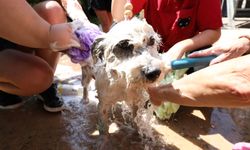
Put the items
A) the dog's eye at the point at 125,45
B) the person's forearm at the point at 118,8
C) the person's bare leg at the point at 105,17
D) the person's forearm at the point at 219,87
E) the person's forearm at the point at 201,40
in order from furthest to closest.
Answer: the person's bare leg at the point at 105,17 → the person's forearm at the point at 118,8 → the person's forearm at the point at 201,40 → the dog's eye at the point at 125,45 → the person's forearm at the point at 219,87

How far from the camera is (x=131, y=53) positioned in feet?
6.79

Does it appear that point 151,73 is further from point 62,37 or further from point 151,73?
point 62,37

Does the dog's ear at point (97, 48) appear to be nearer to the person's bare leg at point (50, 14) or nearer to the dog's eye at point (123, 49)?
the dog's eye at point (123, 49)

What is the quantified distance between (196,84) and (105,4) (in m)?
3.05

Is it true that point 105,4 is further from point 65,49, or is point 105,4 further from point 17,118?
point 65,49

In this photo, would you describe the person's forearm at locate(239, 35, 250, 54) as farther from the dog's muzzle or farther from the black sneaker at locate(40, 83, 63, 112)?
the black sneaker at locate(40, 83, 63, 112)

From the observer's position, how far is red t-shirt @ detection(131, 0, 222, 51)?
2.80 m

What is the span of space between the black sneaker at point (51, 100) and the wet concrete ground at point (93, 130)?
57mm

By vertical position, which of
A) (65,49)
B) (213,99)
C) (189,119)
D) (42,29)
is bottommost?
(189,119)

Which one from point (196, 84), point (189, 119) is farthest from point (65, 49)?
point (189, 119)

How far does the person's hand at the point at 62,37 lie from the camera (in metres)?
1.84

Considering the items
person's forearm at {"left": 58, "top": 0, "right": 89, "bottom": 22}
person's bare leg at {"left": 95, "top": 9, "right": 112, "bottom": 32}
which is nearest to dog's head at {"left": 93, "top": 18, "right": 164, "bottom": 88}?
person's forearm at {"left": 58, "top": 0, "right": 89, "bottom": 22}

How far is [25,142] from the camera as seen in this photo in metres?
2.67

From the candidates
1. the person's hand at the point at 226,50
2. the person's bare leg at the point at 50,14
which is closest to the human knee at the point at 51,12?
the person's bare leg at the point at 50,14
